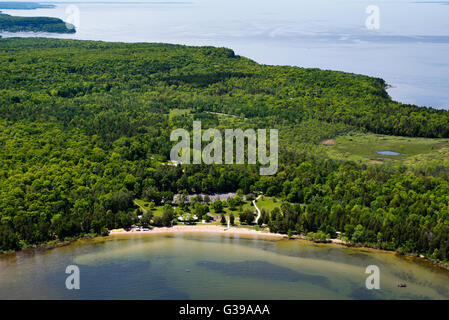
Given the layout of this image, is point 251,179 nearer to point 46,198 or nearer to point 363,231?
point 363,231

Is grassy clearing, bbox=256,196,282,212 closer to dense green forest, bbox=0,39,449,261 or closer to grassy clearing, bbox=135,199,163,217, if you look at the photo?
dense green forest, bbox=0,39,449,261

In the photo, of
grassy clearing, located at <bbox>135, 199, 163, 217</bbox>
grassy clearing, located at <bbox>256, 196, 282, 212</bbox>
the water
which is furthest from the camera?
grassy clearing, located at <bbox>256, 196, 282, 212</bbox>

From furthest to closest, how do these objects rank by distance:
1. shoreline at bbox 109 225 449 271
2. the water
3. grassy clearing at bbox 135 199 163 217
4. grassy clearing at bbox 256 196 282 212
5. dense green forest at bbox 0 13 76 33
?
1. dense green forest at bbox 0 13 76 33
2. grassy clearing at bbox 256 196 282 212
3. grassy clearing at bbox 135 199 163 217
4. shoreline at bbox 109 225 449 271
5. the water

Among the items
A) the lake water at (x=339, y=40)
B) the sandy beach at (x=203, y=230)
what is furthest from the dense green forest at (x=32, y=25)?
the sandy beach at (x=203, y=230)

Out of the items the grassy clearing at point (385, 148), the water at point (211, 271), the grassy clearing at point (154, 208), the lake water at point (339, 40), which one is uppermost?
the lake water at point (339, 40)

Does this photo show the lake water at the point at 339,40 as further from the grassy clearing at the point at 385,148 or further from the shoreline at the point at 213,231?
the shoreline at the point at 213,231

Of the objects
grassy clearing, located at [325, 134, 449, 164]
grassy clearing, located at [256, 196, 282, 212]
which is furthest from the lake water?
grassy clearing, located at [256, 196, 282, 212]

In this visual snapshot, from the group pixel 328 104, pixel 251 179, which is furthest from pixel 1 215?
pixel 328 104
